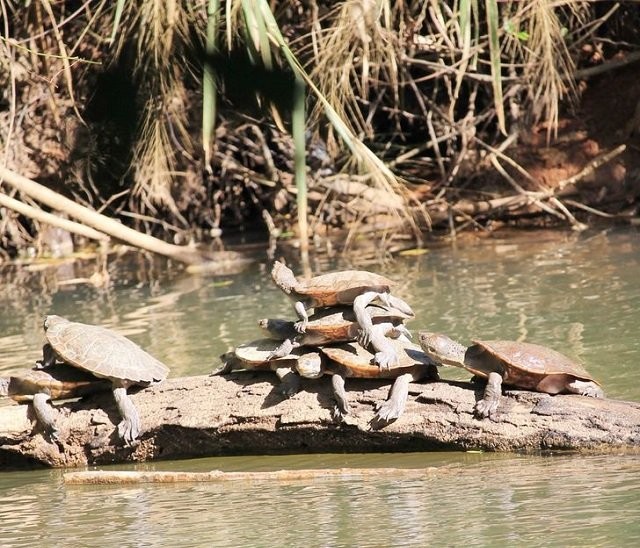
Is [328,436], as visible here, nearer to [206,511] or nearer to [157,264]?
[206,511]

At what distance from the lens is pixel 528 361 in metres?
5.11

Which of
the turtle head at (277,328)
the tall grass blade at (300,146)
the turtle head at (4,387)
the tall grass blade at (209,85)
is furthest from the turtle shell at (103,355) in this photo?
the tall grass blade at (300,146)

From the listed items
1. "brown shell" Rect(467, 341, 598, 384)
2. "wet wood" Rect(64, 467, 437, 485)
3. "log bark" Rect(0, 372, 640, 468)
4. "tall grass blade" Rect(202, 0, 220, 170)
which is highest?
"tall grass blade" Rect(202, 0, 220, 170)

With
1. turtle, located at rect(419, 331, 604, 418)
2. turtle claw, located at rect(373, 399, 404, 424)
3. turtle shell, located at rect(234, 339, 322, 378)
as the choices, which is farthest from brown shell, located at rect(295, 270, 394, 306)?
turtle claw, located at rect(373, 399, 404, 424)

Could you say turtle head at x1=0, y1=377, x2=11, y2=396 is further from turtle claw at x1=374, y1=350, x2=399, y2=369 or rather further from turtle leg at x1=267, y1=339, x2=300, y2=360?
turtle claw at x1=374, y1=350, x2=399, y2=369

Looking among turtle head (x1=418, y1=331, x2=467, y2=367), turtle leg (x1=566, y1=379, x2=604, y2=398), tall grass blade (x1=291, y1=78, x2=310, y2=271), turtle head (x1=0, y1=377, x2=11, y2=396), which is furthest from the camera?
turtle head (x1=0, y1=377, x2=11, y2=396)

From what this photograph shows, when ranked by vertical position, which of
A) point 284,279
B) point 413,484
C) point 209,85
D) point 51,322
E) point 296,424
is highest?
point 209,85

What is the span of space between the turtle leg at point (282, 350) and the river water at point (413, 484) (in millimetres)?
502

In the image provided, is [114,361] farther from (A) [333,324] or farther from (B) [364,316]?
(B) [364,316]

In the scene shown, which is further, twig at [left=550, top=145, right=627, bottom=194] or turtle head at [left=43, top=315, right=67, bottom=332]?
twig at [left=550, top=145, right=627, bottom=194]

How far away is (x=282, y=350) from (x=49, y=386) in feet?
4.06

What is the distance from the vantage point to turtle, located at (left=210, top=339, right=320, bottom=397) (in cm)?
555

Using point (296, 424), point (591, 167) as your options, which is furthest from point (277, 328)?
point (591, 167)

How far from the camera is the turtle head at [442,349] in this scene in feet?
17.5
